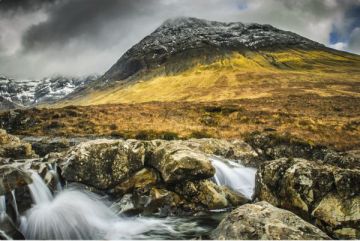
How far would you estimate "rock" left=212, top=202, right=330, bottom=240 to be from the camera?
407 inches

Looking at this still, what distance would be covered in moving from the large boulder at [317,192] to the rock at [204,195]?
6.61 feet

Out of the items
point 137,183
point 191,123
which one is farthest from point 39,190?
point 191,123

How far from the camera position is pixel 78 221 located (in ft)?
54.0

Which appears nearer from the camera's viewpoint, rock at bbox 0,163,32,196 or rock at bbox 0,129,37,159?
rock at bbox 0,163,32,196

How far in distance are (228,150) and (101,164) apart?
13.8m

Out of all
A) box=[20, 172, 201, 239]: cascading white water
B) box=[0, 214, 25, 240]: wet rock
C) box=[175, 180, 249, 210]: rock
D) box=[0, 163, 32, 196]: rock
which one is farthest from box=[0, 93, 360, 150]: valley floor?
box=[0, 214, 25, 240]: wet rock

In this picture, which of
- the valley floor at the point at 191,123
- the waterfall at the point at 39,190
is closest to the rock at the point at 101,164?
the waterfall at the point at 39,190

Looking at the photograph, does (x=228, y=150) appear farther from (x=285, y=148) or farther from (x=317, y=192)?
(x=317, y=192)

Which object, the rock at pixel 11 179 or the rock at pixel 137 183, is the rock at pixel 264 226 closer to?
the rock at pixel 137 183

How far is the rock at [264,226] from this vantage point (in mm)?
10344

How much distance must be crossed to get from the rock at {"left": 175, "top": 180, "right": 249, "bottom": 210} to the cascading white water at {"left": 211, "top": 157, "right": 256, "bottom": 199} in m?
2.80

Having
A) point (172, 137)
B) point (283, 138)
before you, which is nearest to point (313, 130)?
point (283, 138)

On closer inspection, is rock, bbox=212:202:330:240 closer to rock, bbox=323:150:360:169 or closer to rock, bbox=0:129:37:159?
rock, bbox=323:150:360:169

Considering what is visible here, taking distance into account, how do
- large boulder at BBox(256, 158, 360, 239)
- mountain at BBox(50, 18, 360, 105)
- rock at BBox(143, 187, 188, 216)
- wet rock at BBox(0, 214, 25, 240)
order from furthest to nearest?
1. mountain at BBox(50, 18, 360, 105)
2. rock at BBox(143, 187, 188, 216)
3. large boulder at BBox(256, 158, 360, 239)
4. wet rock at BBox(0, 214, 25, 240)
